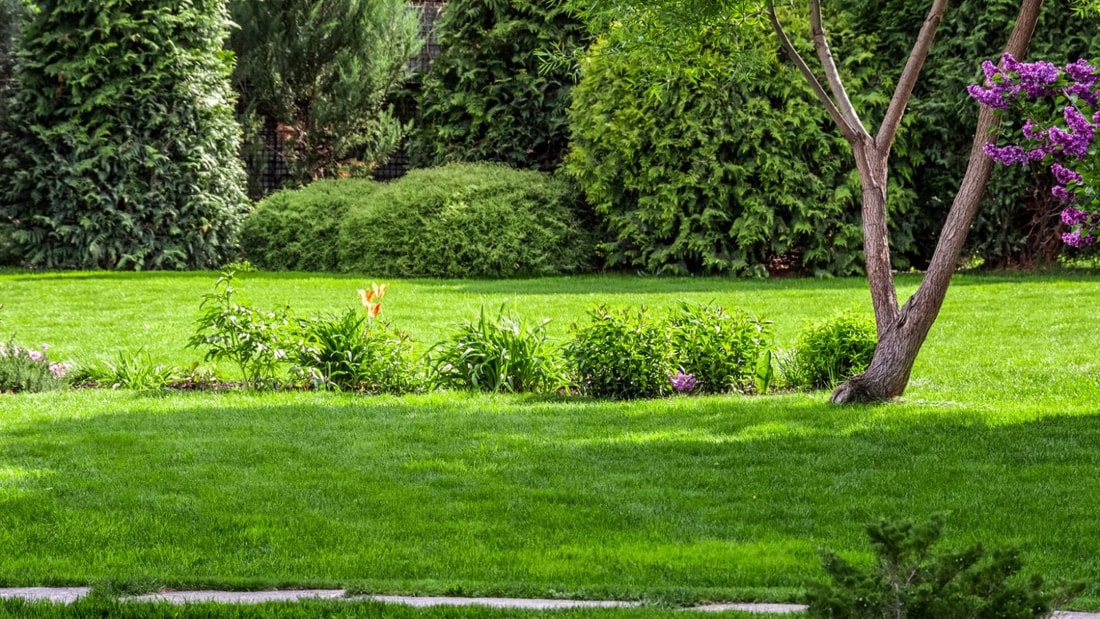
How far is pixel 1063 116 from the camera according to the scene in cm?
579

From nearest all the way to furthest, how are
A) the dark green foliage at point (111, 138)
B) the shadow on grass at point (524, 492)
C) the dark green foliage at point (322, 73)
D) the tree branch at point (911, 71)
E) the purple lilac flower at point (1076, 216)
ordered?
the shadow on grass at point (524, 492) < the purple lilac flower at point (1076, 216) < the tree branch at point (911, 71) < the dark green foliage at point (111, 138) < the dark green foliage at point (322, 73)

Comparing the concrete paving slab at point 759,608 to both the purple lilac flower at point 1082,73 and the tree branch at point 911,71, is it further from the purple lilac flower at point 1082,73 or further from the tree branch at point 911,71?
the tree branch at point 911,71

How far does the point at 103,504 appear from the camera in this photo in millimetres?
5445

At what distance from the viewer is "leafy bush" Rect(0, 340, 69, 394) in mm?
8633

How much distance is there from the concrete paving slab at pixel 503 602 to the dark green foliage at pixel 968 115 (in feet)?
38.0

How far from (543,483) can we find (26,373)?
4.52 meters

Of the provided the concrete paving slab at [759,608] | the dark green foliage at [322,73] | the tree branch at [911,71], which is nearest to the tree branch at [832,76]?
the tree branch at [911,71]

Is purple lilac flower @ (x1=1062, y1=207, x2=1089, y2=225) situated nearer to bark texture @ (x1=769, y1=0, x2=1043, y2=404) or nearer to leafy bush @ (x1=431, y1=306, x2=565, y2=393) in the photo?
bark texture @ (x1=769, y1=0, x2=1043, y2=404)

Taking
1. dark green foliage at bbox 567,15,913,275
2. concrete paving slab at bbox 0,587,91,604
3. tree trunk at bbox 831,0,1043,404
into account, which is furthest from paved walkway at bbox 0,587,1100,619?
dark green foliage at bbox 567,15,913,275

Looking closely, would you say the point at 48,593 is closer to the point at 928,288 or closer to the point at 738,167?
the point at 928,288

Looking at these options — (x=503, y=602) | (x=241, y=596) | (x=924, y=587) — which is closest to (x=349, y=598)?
(x=241, y=596)

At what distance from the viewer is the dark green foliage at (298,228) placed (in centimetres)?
1692

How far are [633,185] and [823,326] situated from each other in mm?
7004

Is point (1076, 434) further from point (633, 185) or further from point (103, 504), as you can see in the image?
point (633, 185)
